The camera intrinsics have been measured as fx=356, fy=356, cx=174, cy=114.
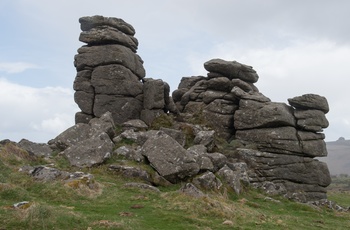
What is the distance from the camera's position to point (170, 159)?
113 feet

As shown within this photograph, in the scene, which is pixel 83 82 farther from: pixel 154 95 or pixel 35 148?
pixel 35 148

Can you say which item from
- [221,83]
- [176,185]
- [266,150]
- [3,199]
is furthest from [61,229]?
[221,83]

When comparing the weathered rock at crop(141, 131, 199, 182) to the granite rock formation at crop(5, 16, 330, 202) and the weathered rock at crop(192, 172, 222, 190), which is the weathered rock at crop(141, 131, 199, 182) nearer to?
the granite rock formation at crop(5, 16, 330, 202)

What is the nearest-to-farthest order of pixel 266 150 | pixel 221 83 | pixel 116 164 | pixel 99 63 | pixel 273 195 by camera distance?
pixel 116 164
pixel 273 195
pixel 266 150
pixel 99 63
pixel 221 83

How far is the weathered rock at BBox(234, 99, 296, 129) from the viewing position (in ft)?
155

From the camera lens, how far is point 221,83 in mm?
54438

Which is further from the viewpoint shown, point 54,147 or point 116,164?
point 54,147

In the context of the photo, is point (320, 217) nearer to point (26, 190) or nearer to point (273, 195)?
point (273, 195)

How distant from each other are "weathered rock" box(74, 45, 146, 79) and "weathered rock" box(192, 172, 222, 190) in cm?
2412

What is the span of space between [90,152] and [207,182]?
1217 cm

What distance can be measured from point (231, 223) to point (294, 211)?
569 inches

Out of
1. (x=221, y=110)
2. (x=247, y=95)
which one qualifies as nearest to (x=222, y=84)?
(x=221, y=110)

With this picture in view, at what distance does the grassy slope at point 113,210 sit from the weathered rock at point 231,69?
91.4 feet

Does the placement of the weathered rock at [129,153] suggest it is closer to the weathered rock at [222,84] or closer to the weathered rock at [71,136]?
the weathered rock at [71,136]
